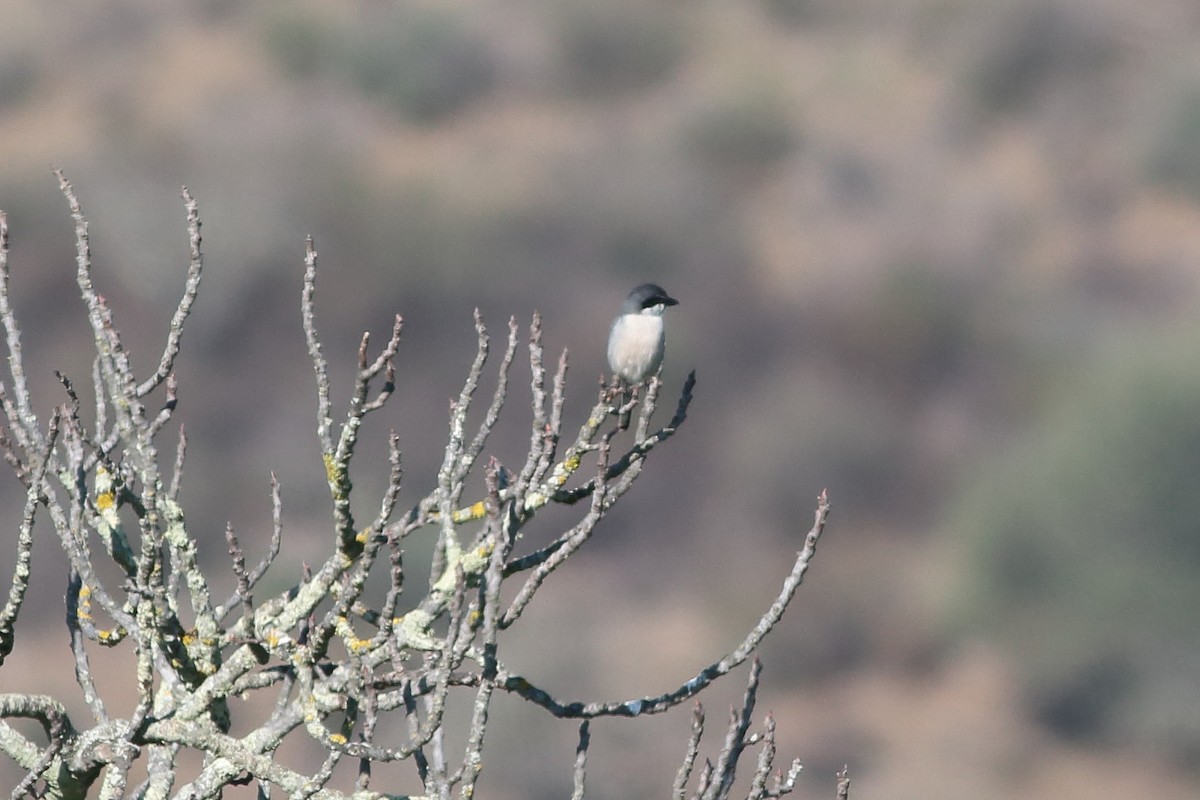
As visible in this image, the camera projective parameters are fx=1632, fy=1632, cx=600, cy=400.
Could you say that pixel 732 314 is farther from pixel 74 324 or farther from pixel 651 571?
pixel 74 324

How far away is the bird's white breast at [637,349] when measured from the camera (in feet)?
26.1

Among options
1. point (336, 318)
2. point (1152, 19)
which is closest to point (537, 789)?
point (336, 318)

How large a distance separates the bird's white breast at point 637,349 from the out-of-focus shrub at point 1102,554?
20583mm

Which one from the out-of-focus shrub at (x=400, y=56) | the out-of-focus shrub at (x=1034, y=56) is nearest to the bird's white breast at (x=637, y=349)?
the out-of-focus shrub at (x=400, y=56)

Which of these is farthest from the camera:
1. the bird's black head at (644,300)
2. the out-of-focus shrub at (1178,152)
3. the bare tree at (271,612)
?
the out-of-focus shrub at (1178,152)

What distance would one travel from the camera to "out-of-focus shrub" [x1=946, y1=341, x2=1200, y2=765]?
90.7ft

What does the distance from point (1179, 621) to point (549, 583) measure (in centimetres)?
1098

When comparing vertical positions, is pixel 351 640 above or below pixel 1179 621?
below

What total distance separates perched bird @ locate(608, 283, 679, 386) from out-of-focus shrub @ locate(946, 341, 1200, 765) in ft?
66.6

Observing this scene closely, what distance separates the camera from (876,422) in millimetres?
33062

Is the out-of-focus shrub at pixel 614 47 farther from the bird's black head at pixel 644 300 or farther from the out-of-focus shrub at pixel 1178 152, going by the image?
the bird's black head at pixel 644 300

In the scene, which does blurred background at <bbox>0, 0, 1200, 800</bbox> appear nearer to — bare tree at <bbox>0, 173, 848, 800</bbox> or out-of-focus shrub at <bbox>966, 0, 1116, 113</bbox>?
out-of-focus shrub at <bbox>966, 0, 1116, 113</bbox>

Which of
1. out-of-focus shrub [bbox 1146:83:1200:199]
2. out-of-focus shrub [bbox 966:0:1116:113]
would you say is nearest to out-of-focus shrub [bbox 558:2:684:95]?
out-of-focus shrub [bbox 966:0:1116:113]

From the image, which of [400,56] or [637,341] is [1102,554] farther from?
[400,56]
